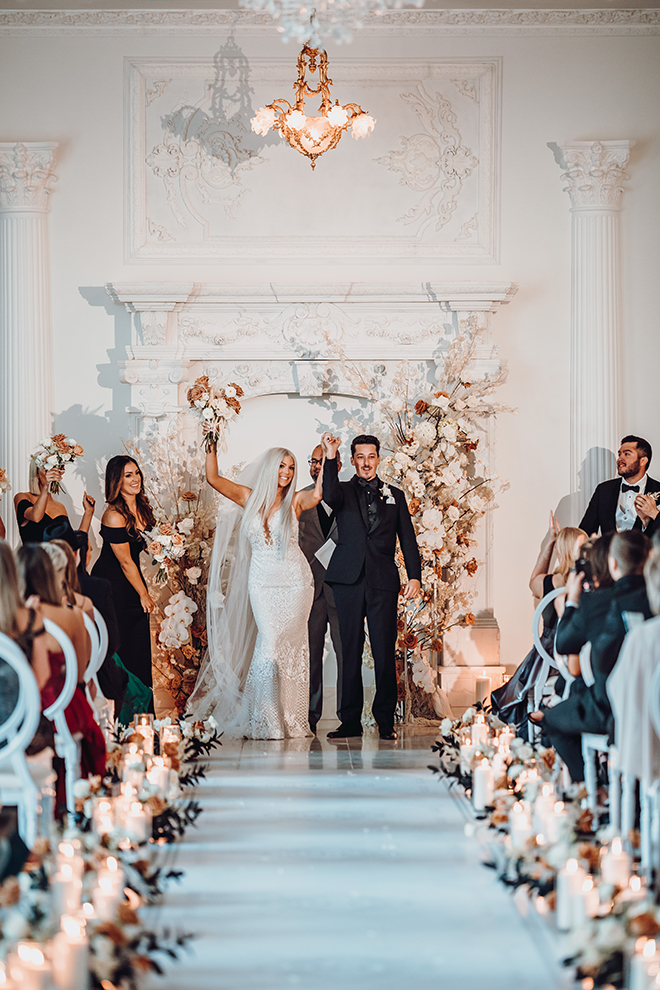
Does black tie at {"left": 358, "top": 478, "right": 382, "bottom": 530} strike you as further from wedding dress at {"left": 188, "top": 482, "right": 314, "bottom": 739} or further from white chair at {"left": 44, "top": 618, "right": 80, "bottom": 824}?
white chair at {"left": 44, "top": 618, "right": 80, "bottom": 824}

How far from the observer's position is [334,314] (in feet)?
27.6

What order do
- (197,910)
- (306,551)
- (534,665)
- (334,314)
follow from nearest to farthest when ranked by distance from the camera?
(197,910) → (534,665) → (306,551) → (334,314)

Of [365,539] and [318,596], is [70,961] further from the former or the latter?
[318,596]

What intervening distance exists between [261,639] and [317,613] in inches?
29.6

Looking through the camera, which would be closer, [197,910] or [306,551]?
[197,910]

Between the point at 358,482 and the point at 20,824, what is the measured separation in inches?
148

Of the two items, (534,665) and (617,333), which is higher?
(617,333)

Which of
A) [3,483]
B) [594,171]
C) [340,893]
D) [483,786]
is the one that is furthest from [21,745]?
[594,171]

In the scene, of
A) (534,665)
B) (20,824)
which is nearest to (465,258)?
(534,665)

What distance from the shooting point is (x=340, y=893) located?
163 inches

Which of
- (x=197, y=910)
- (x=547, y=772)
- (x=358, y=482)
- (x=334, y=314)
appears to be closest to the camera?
(x=197, y=910)

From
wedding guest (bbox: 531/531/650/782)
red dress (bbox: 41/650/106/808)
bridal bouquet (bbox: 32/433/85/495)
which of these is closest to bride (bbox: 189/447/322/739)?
bridal bouquet (bbox: 32/433/85/495)

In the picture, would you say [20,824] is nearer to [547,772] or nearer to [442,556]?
[547,772]

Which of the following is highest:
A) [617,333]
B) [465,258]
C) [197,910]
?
[465,258]
